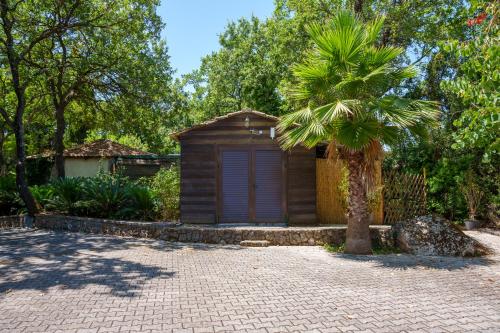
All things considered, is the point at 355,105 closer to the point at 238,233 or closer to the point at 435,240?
the point at 435,240

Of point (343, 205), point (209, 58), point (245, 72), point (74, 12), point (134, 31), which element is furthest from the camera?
point (209, 58)

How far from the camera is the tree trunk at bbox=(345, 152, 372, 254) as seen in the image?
928cm

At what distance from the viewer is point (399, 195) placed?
12289 mm

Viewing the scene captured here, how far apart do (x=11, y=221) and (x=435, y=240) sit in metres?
12.8

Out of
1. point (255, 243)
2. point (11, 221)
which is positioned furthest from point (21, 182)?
point (255, 243)

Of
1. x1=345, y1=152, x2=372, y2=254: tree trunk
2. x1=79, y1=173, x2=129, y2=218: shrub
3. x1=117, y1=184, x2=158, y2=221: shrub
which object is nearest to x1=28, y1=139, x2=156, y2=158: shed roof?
x1=79, y1=173, x2=129, y2=218: shrub

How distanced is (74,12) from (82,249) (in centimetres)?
876

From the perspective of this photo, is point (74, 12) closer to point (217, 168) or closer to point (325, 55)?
point (217, 168)

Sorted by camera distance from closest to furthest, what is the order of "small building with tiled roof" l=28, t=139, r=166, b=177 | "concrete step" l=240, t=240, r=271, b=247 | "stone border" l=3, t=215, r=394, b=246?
"concrete step" l=240, t=240, r=271, b=247, "stone border" l=3, t=215, r=394, b=246, "small building with tiled roof" l=28, t=139, r=166, b=177

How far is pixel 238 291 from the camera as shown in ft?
19.9

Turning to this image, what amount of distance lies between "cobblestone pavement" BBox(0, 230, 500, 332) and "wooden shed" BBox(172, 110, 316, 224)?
2185 mm

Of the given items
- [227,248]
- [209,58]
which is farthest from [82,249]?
[209,58]

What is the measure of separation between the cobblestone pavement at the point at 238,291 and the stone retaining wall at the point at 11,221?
4038mm

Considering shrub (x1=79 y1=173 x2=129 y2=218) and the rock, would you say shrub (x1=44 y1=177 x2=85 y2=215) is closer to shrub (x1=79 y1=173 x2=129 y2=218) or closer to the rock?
shrub (x1=79 y1=173 x2=129 y2=218)
